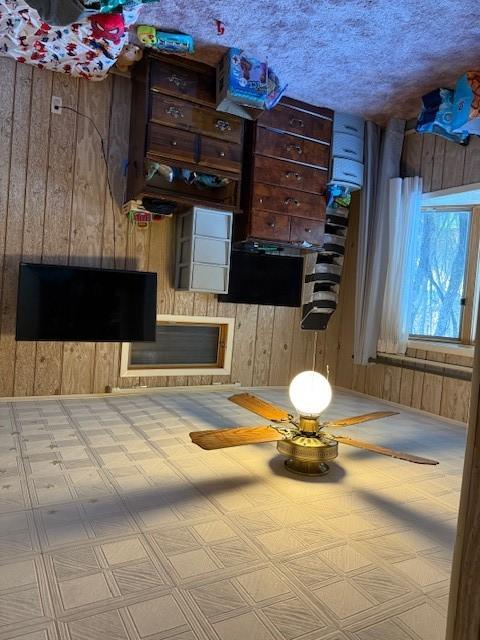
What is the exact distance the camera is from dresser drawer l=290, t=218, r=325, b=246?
393cm

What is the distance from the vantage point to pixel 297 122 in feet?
12.7

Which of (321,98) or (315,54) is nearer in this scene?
(315,54)

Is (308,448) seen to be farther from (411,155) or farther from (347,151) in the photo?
(411,155)

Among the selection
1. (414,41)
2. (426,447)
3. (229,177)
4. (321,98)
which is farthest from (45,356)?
(414,41)

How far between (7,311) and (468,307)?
3.64 m

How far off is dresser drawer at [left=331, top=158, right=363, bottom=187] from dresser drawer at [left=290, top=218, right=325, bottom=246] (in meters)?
0.42

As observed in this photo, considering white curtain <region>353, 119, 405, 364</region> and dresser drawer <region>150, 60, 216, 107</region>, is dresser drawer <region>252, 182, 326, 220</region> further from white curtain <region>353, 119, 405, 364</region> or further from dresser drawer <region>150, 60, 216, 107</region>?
dresser drawer <region>150, 60, 216, 107</region>

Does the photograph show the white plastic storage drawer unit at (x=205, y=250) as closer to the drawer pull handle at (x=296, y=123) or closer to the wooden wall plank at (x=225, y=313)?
the wooden wall plank at (x=225, y=313)

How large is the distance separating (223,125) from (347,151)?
125 cm

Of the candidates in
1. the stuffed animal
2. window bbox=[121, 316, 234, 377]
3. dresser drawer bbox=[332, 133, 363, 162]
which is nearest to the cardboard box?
the stuffed animal

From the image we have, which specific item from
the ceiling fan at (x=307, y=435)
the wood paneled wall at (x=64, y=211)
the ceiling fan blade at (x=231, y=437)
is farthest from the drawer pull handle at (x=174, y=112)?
the ceiling fan blade at (x=231, y=437)

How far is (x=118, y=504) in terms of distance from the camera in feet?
5.94

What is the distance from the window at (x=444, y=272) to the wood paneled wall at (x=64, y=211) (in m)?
2.13

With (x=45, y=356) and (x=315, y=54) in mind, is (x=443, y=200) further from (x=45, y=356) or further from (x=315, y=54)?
(x=45, y=356)
